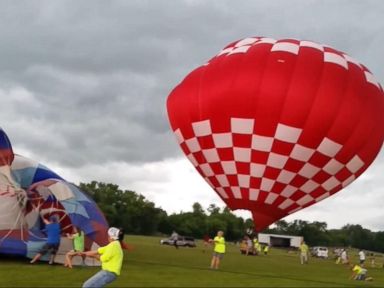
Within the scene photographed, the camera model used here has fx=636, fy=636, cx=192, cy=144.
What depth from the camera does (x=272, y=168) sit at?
51.0ft

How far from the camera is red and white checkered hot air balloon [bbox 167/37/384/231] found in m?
15.4

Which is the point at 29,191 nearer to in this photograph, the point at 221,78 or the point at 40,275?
the point at 40,275

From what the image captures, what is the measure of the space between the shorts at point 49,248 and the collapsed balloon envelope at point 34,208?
11 centimetres

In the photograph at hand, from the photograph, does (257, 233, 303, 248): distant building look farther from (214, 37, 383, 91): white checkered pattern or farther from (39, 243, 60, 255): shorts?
(39, 243, 60, 255): shorts

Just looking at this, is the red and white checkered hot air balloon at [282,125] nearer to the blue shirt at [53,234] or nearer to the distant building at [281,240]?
the blue shirt at [53,234]

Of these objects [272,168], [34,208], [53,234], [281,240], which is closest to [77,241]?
[53,234]

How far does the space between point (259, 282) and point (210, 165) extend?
184 inches

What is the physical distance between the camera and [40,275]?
11820 mm

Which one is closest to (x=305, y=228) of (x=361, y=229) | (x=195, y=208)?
(x=195, y=208)

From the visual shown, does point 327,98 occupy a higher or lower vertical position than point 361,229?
lower

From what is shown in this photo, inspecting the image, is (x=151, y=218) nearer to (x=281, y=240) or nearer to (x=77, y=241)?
(x=281, y=240)

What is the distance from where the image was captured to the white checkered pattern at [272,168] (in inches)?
609

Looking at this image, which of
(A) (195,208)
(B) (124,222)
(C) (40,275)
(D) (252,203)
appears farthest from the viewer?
(A) (195,208)

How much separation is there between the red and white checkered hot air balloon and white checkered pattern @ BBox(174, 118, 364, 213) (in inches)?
1.0
